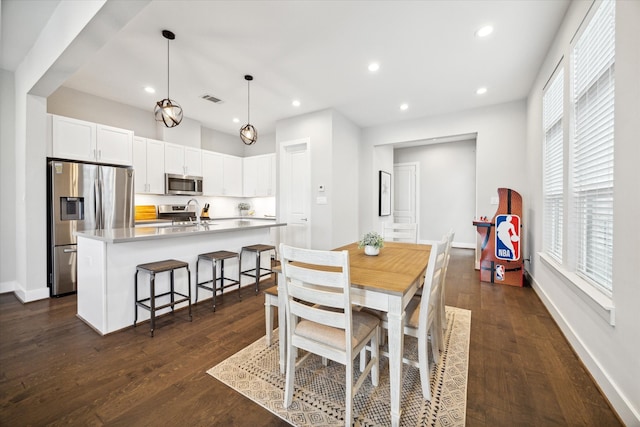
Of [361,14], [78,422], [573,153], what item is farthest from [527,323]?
[78,422]

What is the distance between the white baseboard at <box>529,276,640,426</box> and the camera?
137 centimetres

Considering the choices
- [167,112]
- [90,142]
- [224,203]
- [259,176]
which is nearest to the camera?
[167,112]

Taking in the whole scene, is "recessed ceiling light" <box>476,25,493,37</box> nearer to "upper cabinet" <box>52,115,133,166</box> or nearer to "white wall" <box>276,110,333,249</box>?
"white wall" <box>276,110,333,249</box>

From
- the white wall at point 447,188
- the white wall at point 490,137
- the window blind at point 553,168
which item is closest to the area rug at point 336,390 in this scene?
the window blind at point 553,168

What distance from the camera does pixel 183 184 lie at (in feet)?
17.1

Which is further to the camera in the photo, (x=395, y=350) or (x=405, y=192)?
(x=405, y=192)

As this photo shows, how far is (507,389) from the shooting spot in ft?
5.58

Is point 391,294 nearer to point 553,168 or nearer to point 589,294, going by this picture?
point 589,294

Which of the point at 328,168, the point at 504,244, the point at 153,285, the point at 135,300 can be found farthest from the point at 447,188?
the point at 135,300

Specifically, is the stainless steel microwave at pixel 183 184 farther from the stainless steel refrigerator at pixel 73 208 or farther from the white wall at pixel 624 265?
the white wall at pixel 624 265

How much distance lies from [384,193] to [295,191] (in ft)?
7.09

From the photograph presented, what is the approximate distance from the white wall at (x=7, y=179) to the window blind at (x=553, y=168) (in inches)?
255

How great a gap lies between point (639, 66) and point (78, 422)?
3.46 metres

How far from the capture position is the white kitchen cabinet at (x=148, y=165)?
457 cm
